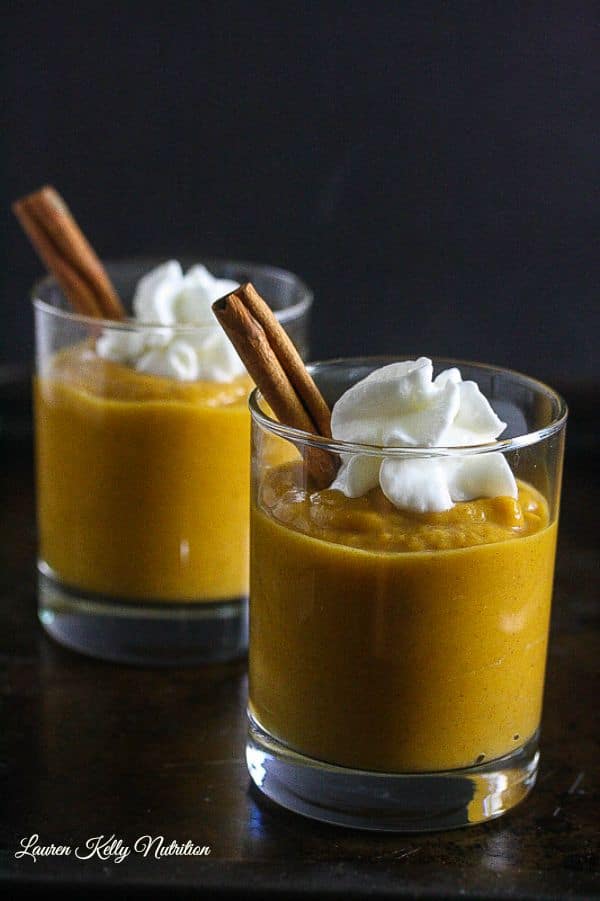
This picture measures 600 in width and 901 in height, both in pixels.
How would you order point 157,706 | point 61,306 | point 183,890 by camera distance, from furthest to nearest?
point 61,306 < point 157,706 < point 183,890

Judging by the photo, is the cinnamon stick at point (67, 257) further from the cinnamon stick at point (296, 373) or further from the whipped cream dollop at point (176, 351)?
the cinnamon stick at point (296, 373)

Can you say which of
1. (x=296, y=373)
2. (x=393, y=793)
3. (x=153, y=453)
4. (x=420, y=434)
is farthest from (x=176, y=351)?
(x=393, y=793)

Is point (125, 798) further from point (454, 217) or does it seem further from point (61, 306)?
point (454, 217)

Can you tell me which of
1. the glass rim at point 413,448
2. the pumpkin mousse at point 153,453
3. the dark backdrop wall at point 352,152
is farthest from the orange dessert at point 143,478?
the dark backdrop wall at point 352,152

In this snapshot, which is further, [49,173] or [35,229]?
[49,173]

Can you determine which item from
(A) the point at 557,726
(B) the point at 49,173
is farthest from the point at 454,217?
(A) the point at 557,726

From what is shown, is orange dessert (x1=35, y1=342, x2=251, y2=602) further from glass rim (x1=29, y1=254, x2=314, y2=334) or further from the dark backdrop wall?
the dark backdrop wall
